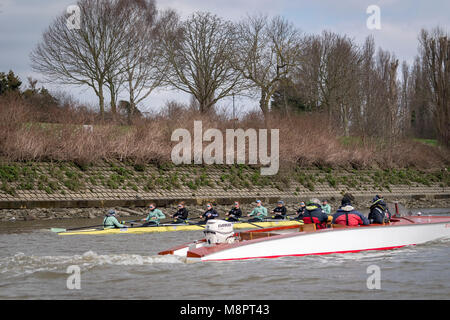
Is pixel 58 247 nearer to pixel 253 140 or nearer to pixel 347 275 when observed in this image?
pixel 347 275

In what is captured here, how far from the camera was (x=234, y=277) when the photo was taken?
12.2m

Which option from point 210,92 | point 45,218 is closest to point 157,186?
point 45,218

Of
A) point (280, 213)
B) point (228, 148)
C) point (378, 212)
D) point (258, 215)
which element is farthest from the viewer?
point (228, 148)

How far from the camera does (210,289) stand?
37.0 feet

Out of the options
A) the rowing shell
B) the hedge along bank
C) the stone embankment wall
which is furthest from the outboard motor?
the hedge along bank

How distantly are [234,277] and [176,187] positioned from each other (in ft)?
75.2

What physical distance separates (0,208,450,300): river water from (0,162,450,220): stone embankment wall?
1330cm

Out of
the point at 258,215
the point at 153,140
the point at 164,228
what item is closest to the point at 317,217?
the point at 164,228

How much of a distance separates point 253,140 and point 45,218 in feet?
64.8

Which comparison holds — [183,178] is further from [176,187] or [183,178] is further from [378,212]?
[378,212]

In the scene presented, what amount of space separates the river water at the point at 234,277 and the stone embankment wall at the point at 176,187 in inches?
524

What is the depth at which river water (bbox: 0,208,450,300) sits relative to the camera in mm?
Result: 10891

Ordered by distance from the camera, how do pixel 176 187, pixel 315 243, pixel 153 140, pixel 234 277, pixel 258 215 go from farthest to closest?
pixel 153 140 → pixel 176 187 → pixel 258 215 → pixel 315 243 → pixel 234 277

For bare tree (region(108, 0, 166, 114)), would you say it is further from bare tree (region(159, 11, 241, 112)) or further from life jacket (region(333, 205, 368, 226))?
life jacket (region(333, 205, 368, 226))
